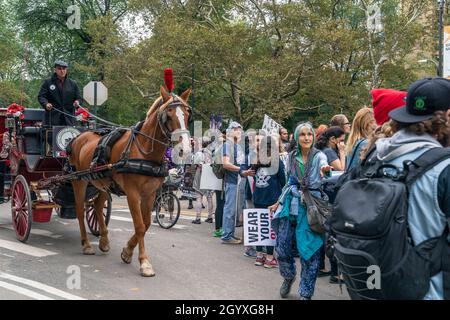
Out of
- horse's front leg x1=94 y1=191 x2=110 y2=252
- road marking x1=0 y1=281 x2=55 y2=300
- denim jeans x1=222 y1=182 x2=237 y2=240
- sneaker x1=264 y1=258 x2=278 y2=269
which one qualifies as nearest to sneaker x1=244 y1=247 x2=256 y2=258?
sneaker x1=264 y1=258 x2=278 y2=269

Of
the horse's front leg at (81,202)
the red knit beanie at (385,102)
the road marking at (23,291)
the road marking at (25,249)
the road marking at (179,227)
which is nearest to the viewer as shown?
the red knit beanie at (385,102)

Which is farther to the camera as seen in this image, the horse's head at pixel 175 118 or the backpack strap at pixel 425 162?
the horse's head at pixel 175 118

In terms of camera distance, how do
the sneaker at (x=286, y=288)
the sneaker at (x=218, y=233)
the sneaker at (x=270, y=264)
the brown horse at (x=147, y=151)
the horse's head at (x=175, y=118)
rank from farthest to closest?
the sneaker at (x=218, y=233) < the sneaker at (x=270, y=264) < the brown horse at (x=147, y=151) < the horse's head at (x=175, y=118) < the sneaker at (x=286, y=288)

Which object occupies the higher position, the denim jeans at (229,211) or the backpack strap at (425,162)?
the backpack strap at (425,162)

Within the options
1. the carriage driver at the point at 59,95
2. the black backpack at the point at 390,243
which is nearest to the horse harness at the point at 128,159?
the carriage driver at the point at 59,95

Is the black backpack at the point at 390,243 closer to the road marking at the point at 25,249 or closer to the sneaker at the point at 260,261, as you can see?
the sneaker at the point at 260,261

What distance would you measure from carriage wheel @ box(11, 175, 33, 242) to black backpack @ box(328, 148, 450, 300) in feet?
20.1

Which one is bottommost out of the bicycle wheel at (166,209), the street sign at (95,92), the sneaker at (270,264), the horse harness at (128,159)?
the sneaker at (270,264)

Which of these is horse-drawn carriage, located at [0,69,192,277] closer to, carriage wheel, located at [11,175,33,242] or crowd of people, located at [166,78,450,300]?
carriage wheel, located at [11,175,33,242]

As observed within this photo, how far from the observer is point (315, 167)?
5086 millimetres

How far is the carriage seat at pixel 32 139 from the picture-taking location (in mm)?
8258

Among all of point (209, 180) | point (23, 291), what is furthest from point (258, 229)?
→ point (209, 180)

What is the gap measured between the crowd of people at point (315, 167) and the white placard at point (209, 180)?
16cm
